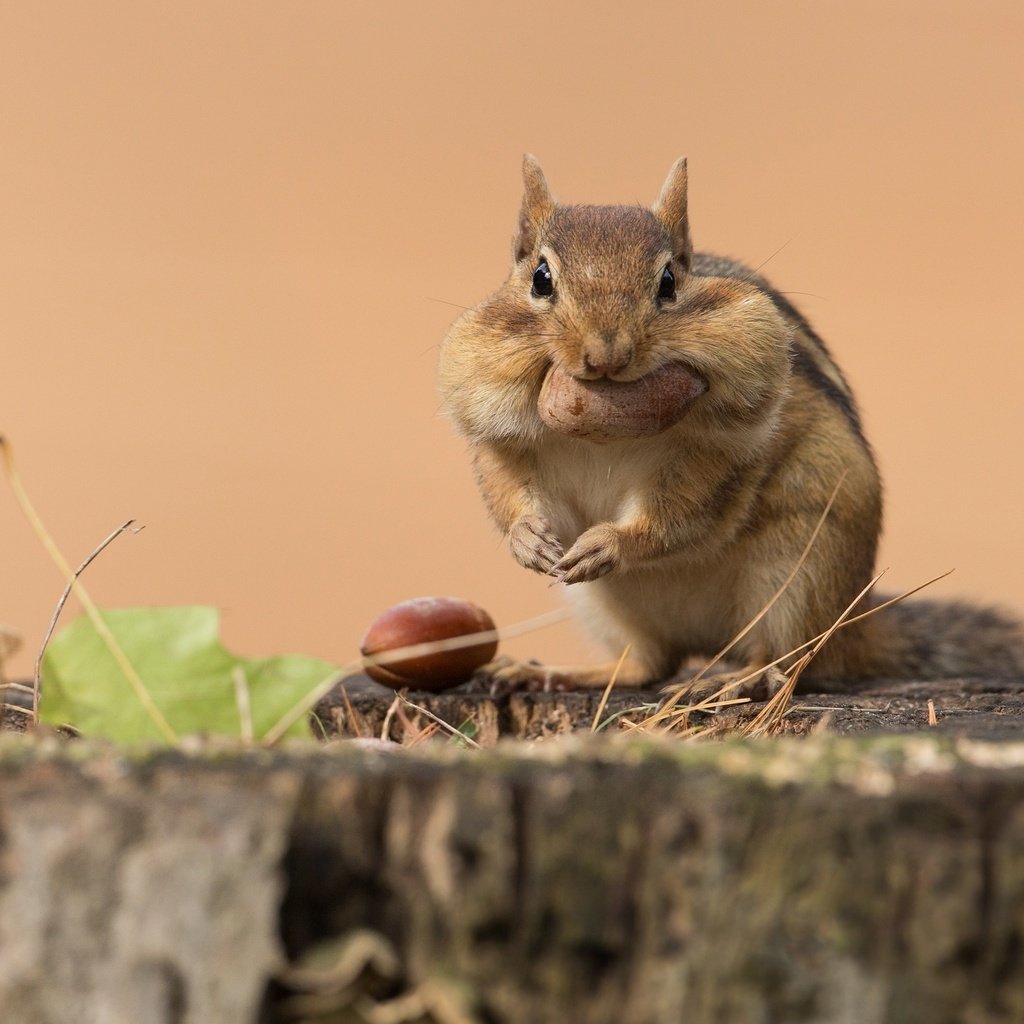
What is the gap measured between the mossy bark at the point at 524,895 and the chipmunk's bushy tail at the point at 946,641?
221cm

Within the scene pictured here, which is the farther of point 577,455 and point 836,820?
point 577,455

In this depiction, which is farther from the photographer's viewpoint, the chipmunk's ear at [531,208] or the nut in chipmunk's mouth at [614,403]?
the chipmunk's ear at [531,208]

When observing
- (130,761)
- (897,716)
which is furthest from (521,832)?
(897,716)

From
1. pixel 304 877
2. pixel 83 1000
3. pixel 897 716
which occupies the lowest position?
pixel 897 716

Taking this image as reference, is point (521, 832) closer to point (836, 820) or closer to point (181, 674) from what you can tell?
point (836, 820)

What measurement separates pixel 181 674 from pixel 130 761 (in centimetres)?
36

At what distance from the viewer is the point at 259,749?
1.27 meters

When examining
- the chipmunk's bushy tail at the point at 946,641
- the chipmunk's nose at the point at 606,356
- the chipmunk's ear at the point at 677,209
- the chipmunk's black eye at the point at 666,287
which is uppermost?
the chipmunk's ear at the point at 677,209

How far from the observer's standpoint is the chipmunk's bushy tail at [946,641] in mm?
3367

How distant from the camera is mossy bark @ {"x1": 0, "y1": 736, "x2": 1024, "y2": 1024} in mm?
1114

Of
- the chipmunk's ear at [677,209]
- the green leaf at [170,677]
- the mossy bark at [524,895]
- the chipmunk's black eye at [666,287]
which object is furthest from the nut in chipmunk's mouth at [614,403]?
the mossy bark at [524,895]

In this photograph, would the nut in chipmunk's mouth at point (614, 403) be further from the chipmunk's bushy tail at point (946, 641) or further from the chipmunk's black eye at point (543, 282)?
the chipmunk's bushy tail at point (946, 641)

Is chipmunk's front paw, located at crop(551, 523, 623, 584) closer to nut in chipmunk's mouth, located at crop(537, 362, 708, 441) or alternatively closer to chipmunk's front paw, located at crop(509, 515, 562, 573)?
chipmunk's front paw, located at crop(509, 515, 562, 573)

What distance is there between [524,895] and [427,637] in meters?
1.58
